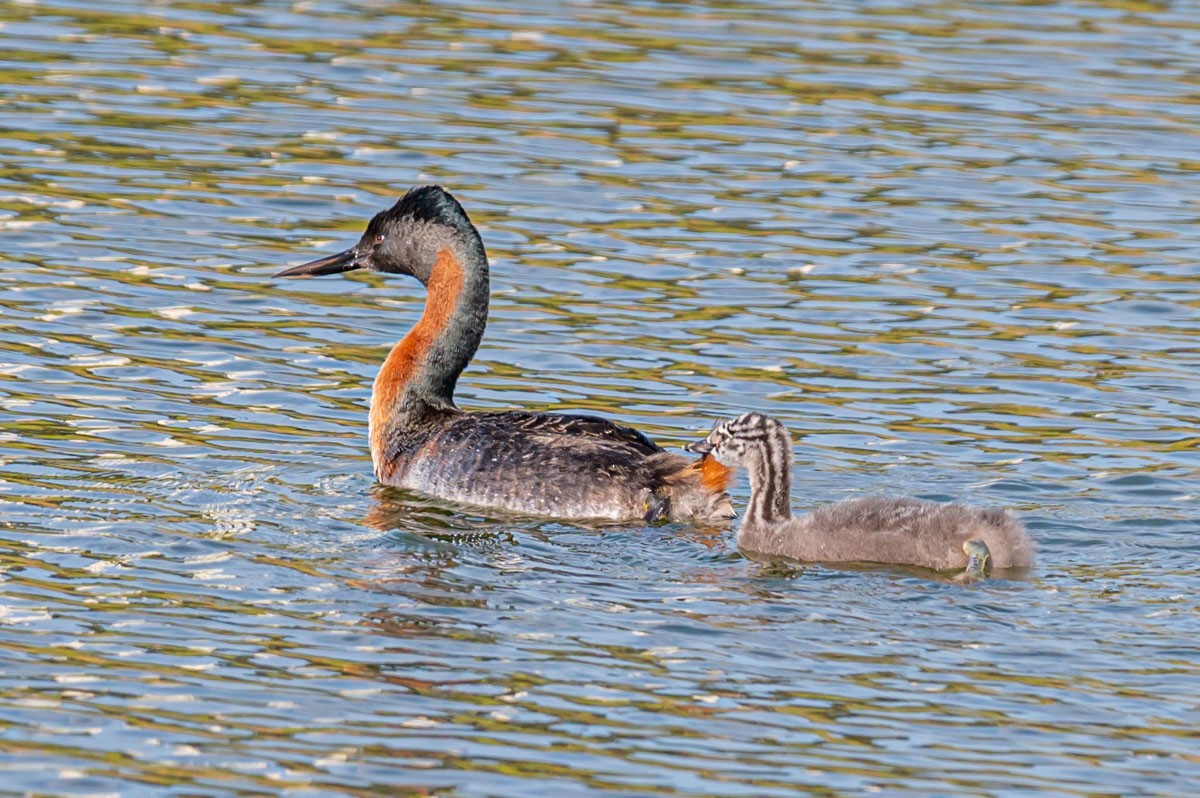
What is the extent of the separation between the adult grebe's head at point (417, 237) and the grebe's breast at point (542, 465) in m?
1.17

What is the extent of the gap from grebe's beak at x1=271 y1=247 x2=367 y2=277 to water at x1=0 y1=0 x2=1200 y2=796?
60cm

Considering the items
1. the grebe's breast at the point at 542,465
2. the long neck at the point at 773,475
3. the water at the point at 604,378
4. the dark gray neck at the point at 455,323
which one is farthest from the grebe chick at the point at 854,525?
the dark gray neck at the point at 455,323

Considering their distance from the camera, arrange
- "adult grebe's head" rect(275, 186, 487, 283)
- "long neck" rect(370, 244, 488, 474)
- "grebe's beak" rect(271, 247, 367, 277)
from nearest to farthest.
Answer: "long neck" rect(370, 244, 488, 474) → "adult grebe's head" rect(275, 186, 487, 283) → "grebe's beak" rect(271, 247, 367, 277)

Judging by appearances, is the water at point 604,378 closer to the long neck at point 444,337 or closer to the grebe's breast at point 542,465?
the grebe's breast at point 542,465

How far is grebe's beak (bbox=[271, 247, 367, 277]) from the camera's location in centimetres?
1281

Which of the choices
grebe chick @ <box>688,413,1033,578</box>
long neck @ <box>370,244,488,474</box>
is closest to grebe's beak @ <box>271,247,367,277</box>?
long neck @ <box>370,244,488,474</box>

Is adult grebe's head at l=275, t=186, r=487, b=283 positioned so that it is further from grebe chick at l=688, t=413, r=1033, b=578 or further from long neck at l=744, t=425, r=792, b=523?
long neck at l=744, t=425, r=792, b=523

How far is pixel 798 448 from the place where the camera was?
1196cm

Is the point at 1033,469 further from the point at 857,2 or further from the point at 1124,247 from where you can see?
the point at 857,2

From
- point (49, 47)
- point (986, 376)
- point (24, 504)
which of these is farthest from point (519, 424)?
point (49, 47)

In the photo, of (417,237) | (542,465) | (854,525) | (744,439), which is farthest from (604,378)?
(854,525)

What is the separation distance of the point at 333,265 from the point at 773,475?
359cm

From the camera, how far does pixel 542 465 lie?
35.9 feet

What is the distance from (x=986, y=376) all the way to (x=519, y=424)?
11.1ft
